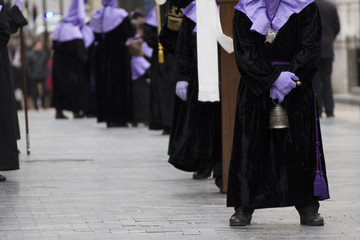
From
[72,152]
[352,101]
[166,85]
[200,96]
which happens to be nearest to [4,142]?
[200,96]

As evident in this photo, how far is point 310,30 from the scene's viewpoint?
7469 millimetres

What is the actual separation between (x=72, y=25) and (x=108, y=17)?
10.4 ft

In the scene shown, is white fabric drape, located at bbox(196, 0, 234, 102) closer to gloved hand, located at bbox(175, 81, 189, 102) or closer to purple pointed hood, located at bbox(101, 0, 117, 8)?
gloved hand, located at bbox(175, 81, 189, 102)

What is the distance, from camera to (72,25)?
21.9m

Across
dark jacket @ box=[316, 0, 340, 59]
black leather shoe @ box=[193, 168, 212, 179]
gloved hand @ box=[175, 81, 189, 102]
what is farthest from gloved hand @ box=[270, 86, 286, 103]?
dark jacket @ box=[316, 0, 340, 59]

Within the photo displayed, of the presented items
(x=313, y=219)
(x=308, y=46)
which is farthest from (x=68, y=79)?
(x=308, y=46)

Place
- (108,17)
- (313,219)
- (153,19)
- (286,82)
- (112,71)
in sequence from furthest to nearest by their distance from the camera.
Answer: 1. (112,71)
2. (108,17)
3. (153,19)
4. (313,219)
5. (286,82)

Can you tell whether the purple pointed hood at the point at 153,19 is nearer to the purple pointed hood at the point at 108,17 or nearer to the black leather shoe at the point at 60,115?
the purple pointed hood at the point at 108,17

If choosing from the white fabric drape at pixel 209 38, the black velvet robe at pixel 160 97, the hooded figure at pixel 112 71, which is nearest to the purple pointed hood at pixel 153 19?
the black velvet robe at pixel 160 97

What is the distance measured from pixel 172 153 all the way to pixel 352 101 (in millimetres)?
14394

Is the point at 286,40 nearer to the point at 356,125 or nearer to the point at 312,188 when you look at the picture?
the point at 312,188

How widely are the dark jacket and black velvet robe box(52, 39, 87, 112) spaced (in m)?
5.38

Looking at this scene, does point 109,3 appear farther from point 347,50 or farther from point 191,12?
point 191,12

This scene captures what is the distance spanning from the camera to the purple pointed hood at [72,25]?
2180cm
